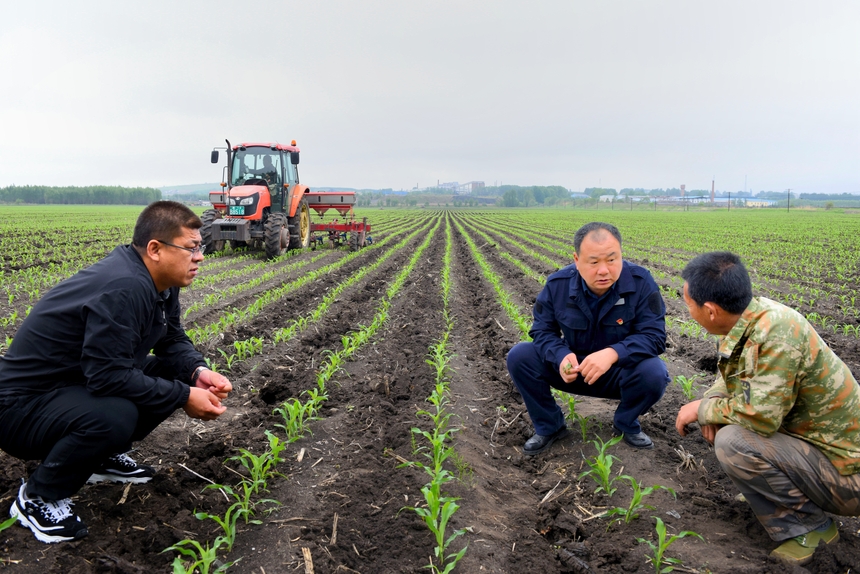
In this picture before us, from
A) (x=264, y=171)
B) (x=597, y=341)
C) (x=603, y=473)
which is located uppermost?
(x=264, y=171)

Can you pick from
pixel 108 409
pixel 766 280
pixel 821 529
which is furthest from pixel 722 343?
pixel 766 280

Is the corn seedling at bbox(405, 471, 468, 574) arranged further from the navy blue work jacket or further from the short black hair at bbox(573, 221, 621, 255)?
the short black hair at bbox(573, 221, 621, 255)

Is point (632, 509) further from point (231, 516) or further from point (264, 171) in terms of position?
point (264, 171)

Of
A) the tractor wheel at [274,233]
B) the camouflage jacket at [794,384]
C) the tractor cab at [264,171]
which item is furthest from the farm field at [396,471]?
the tractor cab at [264,171]

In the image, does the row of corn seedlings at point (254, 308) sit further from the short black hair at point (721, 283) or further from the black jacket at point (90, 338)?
the short black hair at point (721, 283)

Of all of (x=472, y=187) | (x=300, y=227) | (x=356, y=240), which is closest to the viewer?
(x=300, y=227)

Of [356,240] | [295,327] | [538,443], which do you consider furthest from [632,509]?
[356,240]

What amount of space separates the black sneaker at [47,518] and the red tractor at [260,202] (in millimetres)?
11150

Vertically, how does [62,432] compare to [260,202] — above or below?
below

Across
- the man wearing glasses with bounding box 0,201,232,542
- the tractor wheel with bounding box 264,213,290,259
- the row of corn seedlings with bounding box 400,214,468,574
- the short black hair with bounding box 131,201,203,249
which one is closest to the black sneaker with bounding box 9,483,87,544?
the man wearing glasses with bounding box 0,201,232,542

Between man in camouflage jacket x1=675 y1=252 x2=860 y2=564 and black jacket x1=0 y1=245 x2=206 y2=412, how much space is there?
2736 millimetres

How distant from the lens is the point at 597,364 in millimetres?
3482

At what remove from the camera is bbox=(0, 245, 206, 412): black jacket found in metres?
2.71

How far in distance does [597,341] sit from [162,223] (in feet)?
9.14
